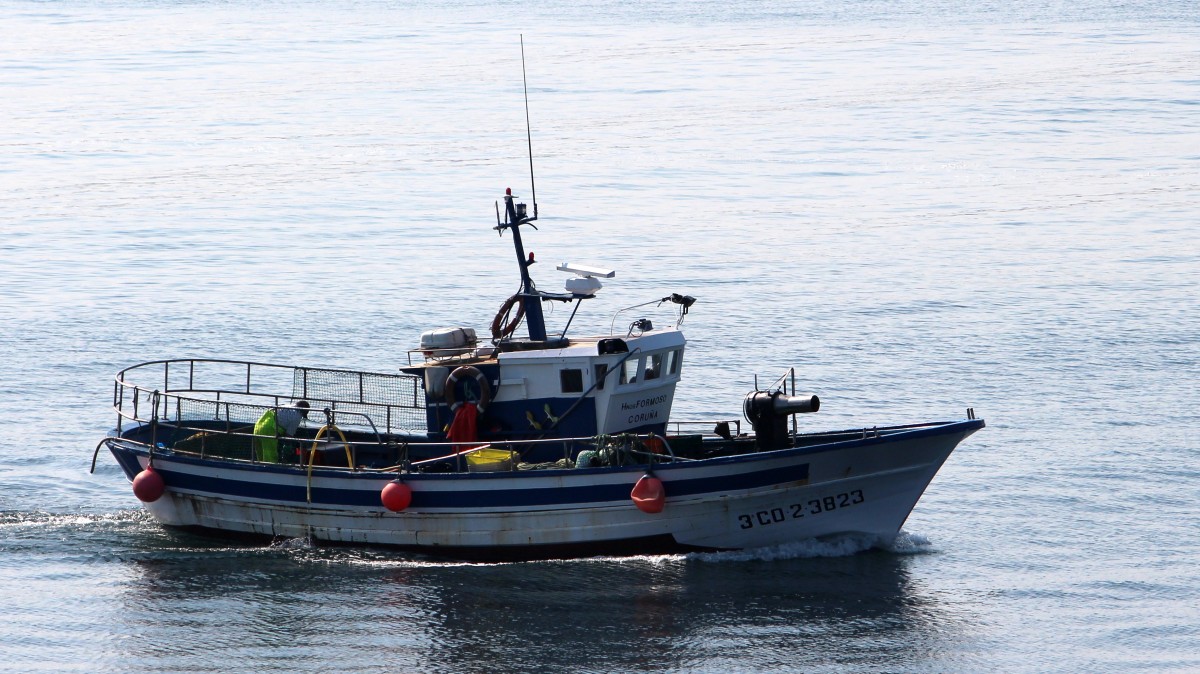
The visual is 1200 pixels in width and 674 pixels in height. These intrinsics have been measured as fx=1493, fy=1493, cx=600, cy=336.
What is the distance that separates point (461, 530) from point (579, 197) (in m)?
32.6

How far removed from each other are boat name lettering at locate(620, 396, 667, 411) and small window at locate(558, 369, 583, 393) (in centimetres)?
77

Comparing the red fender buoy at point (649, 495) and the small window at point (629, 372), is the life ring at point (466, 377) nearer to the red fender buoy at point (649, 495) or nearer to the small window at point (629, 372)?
the small window at point (629, 372)

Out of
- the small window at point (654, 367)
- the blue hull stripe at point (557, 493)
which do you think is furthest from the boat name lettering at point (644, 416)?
the blue hull stripe at point (557, 493)

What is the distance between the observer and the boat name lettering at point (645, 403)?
23.7 meters

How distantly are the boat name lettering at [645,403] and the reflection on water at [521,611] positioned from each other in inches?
96.2

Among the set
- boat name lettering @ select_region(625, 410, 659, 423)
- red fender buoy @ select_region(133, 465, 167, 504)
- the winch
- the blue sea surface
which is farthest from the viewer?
red fender buoy @ select_region(133, 465, 167, 504)

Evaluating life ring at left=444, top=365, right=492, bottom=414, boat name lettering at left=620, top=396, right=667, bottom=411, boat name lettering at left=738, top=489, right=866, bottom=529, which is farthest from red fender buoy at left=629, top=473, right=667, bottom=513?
life ring at left=444, top=365, right=492, bottom=414

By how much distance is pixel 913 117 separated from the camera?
231 ft

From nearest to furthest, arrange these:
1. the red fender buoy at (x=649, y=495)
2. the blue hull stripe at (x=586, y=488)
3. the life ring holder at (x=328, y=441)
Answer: the red fender buoy at (x=649, y=495), the blue hull stripe at (x=586, y=488), the life ring holder at (x=328, y=441)

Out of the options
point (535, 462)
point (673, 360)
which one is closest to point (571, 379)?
point (535, 462)

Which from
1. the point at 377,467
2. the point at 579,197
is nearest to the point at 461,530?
the point at 377,467

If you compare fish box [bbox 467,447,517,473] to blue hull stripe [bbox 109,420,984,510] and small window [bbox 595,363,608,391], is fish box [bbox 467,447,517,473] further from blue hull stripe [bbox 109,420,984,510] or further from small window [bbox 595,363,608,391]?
small window [bbox 595,363,608,391]

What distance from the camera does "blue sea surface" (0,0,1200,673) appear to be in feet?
69.8

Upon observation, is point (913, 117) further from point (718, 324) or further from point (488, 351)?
point (488, 351)
